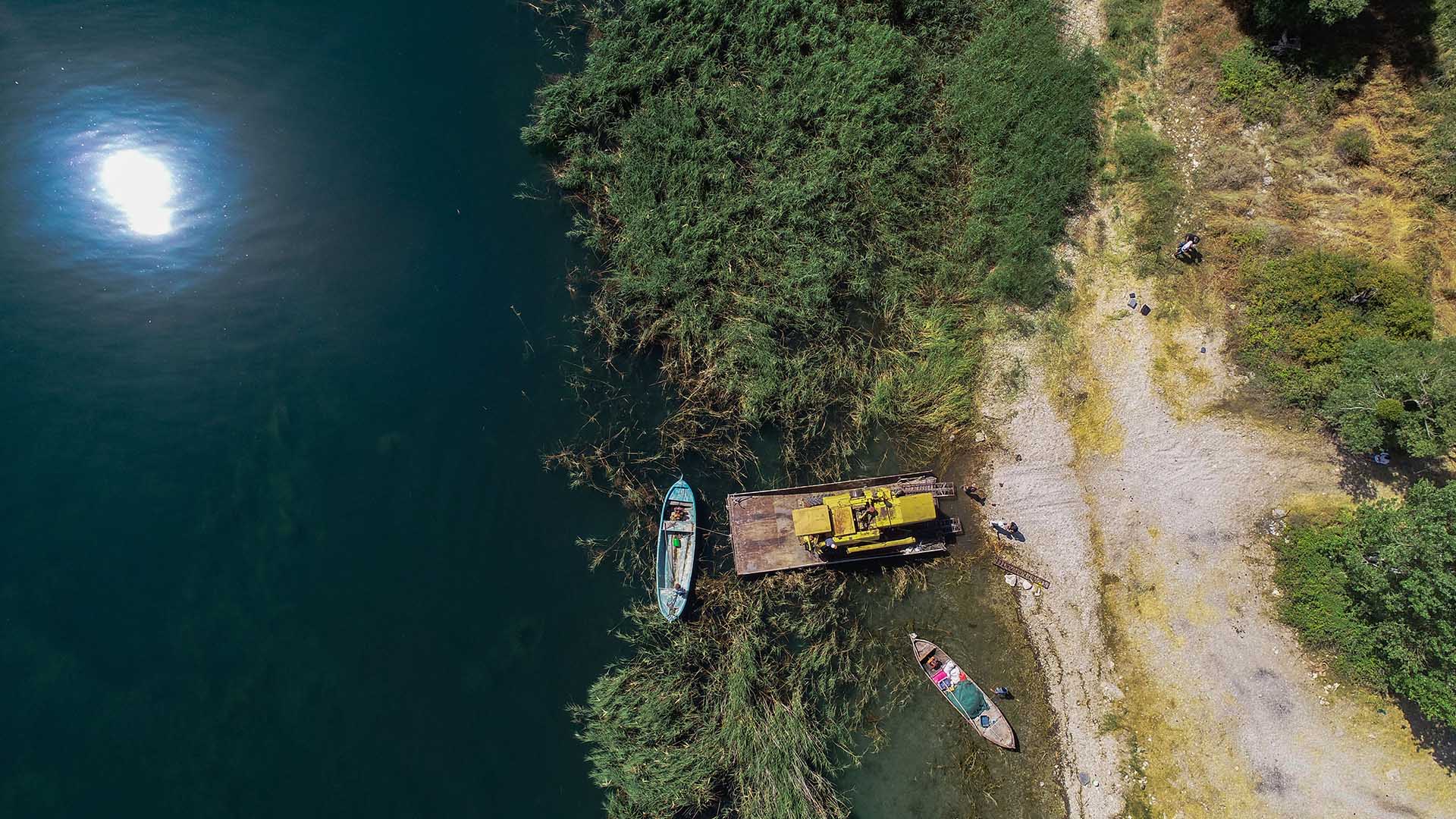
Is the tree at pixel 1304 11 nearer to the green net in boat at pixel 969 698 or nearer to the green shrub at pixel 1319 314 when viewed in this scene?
the green shrub at pixel 1319 314

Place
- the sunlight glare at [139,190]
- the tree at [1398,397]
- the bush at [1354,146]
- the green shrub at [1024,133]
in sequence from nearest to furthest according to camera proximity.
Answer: the tree at [1398,397], the bush at [1354,146], the green shrub at [1024,133], the sunlight glare at [139,190]

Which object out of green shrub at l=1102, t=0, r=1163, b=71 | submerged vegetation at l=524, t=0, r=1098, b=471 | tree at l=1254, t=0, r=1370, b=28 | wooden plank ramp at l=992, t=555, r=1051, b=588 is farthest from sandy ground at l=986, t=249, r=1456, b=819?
tree at l=1254, t=0, r=1370, b=28

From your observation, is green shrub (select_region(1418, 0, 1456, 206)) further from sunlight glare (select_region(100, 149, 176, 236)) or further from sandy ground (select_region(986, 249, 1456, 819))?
sunlight glare (select_region(100, 149, 176, 236))

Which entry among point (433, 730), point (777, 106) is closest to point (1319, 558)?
point (777, 106)

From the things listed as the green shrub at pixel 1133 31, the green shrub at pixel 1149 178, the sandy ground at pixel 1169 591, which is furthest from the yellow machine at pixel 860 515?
the green shrub at pixel 1133 31

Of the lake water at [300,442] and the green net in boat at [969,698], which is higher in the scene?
the lake water at [300,442]

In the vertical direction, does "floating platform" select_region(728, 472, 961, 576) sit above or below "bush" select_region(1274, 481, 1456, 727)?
above

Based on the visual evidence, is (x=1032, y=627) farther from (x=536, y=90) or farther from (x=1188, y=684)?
(x=536, y=90)
